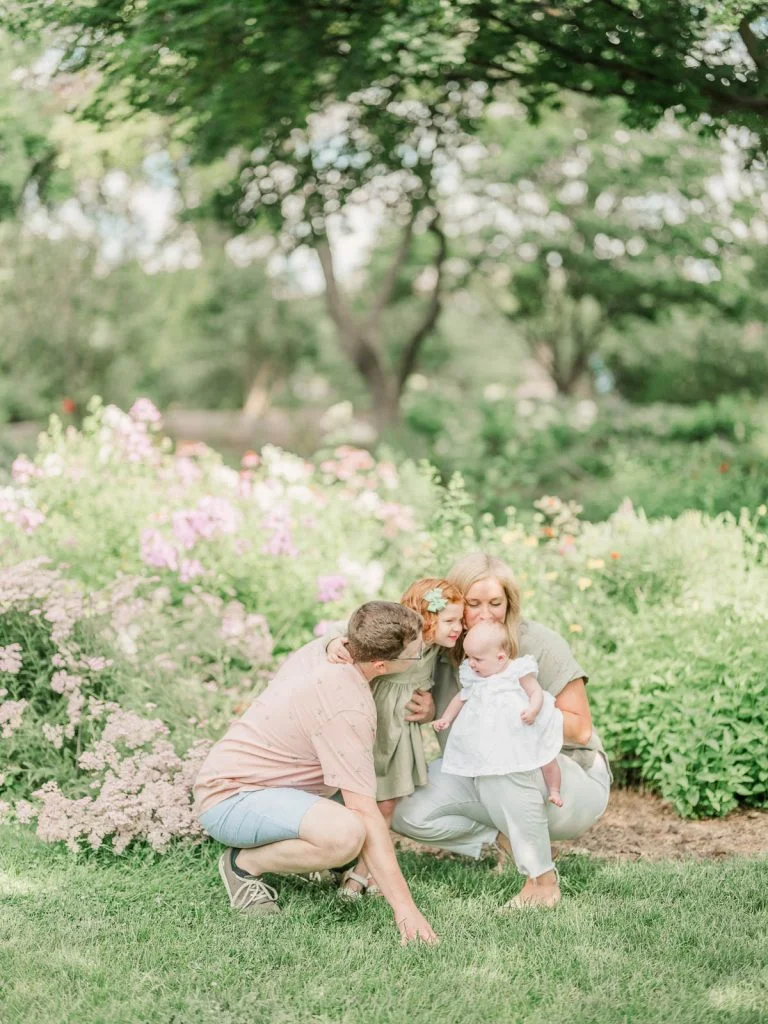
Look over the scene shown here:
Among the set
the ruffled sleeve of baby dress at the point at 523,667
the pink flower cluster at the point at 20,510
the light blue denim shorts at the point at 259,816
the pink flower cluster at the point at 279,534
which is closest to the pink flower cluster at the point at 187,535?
the pink flower cluster at the point at 279,534

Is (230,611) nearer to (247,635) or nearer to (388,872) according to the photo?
(247,635)

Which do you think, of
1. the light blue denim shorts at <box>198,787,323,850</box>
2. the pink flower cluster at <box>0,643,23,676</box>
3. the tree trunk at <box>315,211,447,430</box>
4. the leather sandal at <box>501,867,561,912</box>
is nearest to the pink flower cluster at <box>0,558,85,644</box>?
the pink flower cluster at <box>0,643,23,676</box>

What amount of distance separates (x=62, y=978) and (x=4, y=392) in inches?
468

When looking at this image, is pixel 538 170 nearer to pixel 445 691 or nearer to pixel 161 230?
pixel 161 230

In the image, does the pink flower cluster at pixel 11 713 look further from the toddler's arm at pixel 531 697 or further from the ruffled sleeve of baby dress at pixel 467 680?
the toddler's arm at pixel 531 697

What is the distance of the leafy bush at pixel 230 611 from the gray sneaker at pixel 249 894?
44 centimetres

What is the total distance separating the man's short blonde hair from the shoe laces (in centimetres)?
84

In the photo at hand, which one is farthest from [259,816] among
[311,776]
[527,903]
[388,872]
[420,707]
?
[527,903]

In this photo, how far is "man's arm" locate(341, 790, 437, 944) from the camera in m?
3.49

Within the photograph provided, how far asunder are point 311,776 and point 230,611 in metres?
1.65

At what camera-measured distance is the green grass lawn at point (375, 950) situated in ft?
10.2

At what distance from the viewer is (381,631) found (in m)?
3.59

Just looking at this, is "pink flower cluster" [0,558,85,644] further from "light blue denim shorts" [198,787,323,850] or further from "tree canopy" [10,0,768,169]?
"tree canopy" [10,0,768,169]

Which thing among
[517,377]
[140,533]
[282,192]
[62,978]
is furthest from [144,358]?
[517,377]
